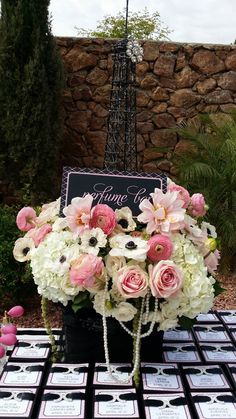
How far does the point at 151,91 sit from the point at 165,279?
15.3ft

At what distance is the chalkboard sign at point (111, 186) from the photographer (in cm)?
145

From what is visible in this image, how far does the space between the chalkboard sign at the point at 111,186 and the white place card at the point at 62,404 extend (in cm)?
43

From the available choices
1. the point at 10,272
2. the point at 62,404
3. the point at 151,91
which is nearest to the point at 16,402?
the point at 62,404

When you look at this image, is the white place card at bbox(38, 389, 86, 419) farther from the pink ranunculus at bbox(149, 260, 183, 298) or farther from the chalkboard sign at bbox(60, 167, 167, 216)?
the chalkboard sign at bbox(60, 167, 167, 216)

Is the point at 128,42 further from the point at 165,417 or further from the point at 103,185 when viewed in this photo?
the point at 165,417

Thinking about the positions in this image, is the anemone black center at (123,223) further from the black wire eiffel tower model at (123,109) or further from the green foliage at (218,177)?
the black wire eiffel tower model at (123,109)

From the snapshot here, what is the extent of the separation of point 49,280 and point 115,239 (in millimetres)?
177

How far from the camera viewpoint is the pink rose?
1249 mm

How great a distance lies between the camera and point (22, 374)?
1347mm

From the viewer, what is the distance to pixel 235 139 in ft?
14.8

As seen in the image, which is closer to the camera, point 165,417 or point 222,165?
point 165,417

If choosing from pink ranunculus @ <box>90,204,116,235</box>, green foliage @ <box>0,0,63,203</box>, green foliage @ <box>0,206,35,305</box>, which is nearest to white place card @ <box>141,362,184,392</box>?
pink ranunculus @ <box>90,204,116,235</box>

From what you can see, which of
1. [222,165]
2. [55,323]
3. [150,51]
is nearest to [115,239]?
[55,323]

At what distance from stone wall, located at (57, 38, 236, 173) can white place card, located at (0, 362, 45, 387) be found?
432 cm
